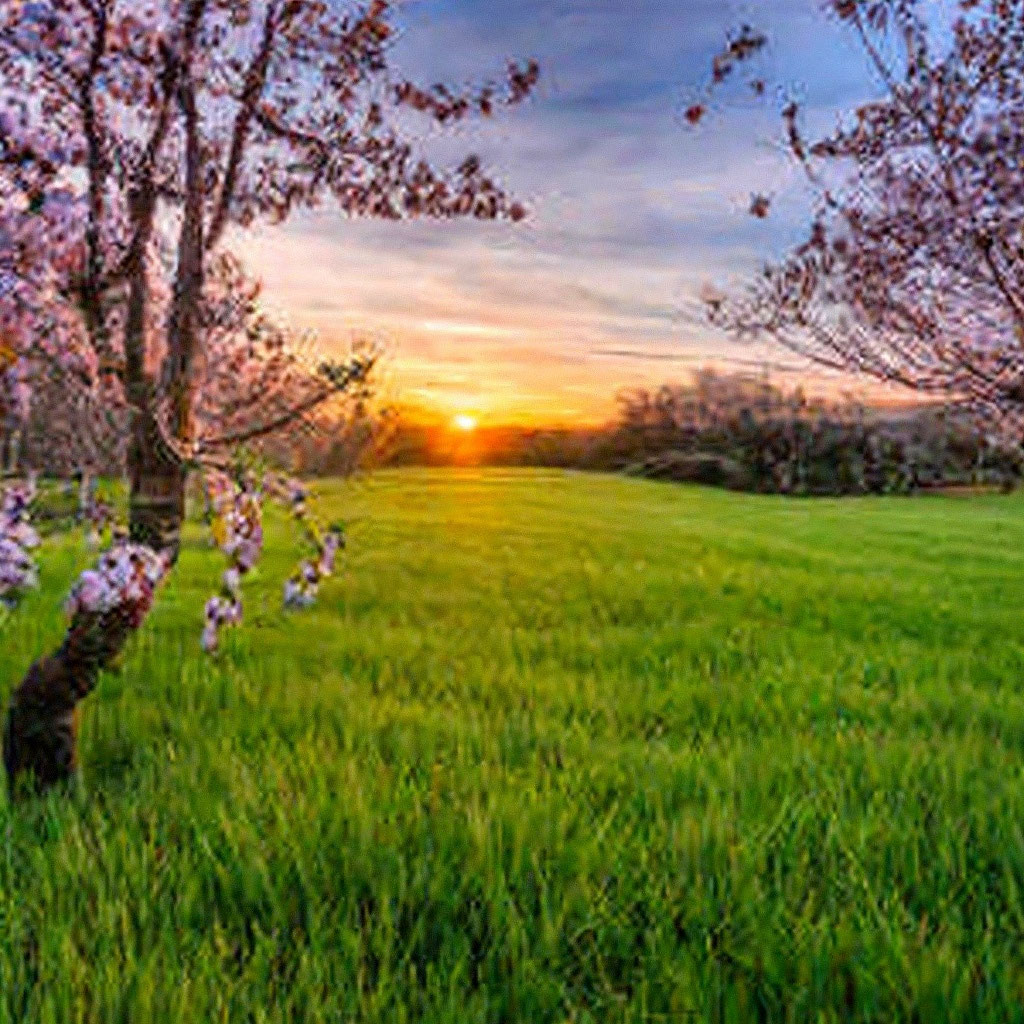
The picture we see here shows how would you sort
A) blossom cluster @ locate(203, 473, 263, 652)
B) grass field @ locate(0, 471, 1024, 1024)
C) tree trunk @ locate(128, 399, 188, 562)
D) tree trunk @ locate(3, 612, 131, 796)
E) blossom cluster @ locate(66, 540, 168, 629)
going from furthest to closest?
1. tree trunk @ locate(128, 399, 188, 562)
2. tree trunk @ locate(3, 612, 131, 796)
3. blossom cluster @ locate(203, 473, 263, 652)
4. blossom cluster @ locate(66, 540, 168, 629)
5. grass field @ locate(0, 471, 1024, 1024)

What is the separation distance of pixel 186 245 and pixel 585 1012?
137 inches

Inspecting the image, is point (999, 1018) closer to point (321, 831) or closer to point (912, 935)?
point (912, 935)

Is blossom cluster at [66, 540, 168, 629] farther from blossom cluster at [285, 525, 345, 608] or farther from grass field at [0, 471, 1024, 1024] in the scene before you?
grass field at [0, 471, 1024, 1024]

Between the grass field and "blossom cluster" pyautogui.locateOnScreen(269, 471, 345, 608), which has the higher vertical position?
"blossom cluster" pyautogui.locateOnScreen(269, 471, 345, 608)

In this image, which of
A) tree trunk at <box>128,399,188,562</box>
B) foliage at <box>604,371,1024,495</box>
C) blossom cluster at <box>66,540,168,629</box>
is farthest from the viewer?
foliage at <box>604,371,1024,495</box>

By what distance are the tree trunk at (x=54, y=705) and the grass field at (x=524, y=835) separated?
0.20 m

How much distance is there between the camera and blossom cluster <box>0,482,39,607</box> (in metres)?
3.51

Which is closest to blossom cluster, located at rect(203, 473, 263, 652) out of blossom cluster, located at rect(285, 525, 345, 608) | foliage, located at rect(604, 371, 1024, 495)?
blossom cluster, located at rect(285, 525, 345, 608)

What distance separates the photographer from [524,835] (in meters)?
3.36

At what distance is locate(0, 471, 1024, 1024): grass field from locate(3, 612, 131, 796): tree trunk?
20 centimetres

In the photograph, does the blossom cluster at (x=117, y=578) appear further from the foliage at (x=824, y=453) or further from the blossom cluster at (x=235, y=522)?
the foliage at (x=824, y=453)

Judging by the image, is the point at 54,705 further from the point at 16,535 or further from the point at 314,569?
the point at 314,569

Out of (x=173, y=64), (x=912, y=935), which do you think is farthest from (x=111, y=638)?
(x=912, y=935)

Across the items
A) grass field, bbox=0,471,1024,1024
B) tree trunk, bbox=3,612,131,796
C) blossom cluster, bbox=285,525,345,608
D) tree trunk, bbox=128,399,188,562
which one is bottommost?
grass field, bbox=0,471,1024,1024
